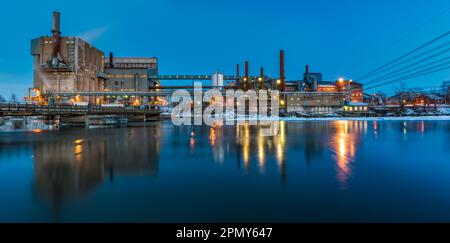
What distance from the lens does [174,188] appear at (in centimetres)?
894

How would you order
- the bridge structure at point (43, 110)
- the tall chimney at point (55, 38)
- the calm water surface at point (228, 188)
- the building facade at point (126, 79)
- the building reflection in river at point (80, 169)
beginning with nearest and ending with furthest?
the calm water surface at point (228, 188) < the building reflection in river at point (80, 169) < the bridge structure at point (43, 110) < the tall chimney at point (55, 38) < the building facade at point (126, 79)

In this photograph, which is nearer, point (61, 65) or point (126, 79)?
point (61, 65)

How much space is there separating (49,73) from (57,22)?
50.3 ft

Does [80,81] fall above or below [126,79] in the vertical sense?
below

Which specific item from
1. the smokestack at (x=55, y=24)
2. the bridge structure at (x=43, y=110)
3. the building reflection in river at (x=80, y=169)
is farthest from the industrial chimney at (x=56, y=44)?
the building reflection in river at (x=80, y=169)

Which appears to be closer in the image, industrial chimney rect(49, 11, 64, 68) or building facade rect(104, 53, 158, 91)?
industrial chimney rect(49, 11, 64, 68)

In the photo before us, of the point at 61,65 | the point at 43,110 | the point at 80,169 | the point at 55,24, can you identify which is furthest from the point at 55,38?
the point at 80,169

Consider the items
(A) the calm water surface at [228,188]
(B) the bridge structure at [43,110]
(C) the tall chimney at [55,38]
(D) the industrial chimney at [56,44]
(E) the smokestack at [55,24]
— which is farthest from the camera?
(E) the smokestack at [55,24]

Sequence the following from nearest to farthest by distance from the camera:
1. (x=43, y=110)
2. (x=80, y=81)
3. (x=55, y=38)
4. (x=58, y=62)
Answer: (x=43, y=110) < (x=58, y=62) < (x=55, y=38) < (x=80, y=81)

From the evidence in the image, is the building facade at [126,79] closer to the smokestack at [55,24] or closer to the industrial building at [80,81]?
the industrial building at [80,81]

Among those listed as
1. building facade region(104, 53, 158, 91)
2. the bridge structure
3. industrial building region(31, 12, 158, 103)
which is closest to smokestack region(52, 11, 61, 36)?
industrial building region(31, 12, 158, 103)

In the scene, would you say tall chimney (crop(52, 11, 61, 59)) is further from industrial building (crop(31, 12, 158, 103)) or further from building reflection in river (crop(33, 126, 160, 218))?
building reflection in river (crop(33, 126, 160, 218))

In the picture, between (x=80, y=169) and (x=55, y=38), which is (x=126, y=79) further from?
(x=80, y=169)
